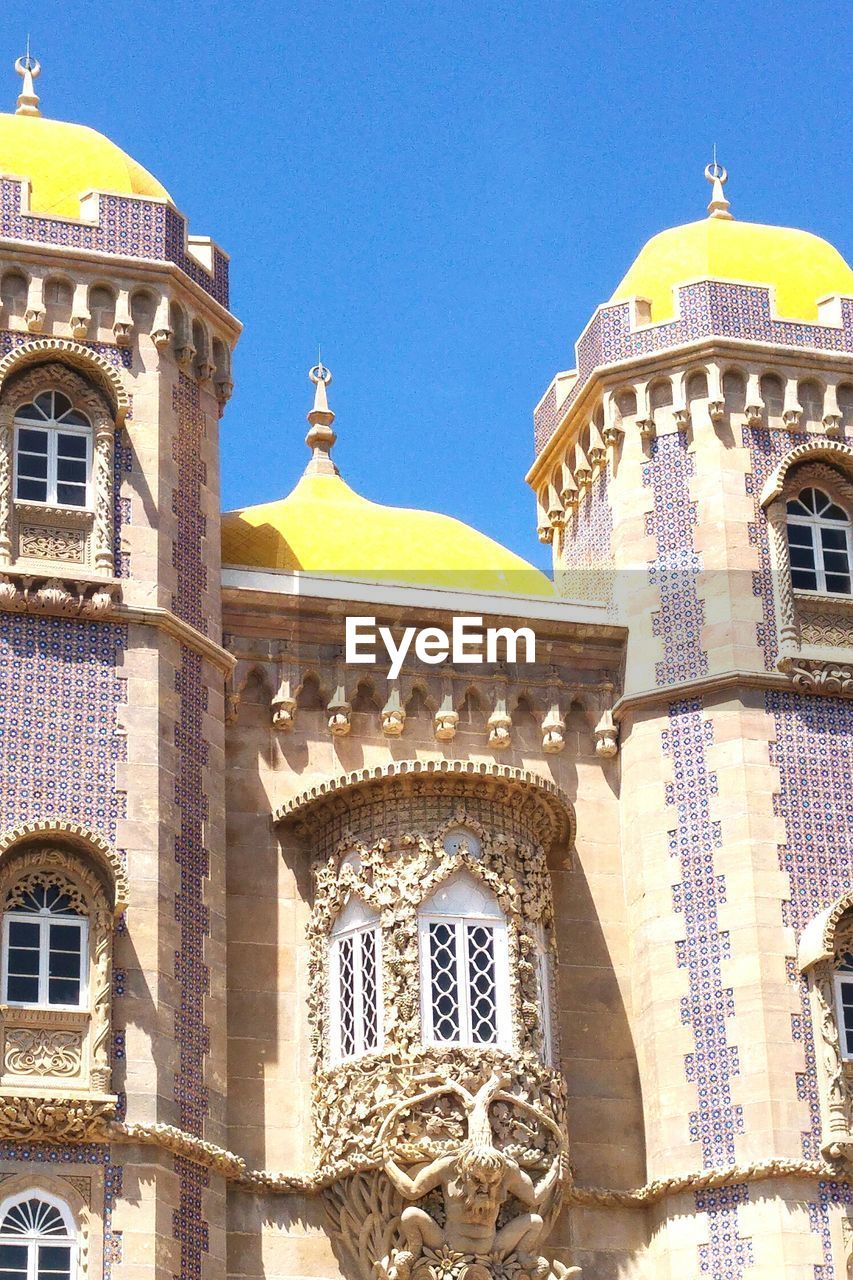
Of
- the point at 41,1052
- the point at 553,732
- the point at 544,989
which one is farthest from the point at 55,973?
the point at 553,732

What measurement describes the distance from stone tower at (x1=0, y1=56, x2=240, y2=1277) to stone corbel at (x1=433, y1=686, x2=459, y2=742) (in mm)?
2379

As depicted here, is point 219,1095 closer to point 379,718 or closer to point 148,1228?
point 148,1228

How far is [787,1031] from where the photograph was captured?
962 inches

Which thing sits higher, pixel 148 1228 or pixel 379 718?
pixel 379 718

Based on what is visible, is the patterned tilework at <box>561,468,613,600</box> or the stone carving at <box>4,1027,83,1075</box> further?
the patterned tilework at <box>561,468,613,600</box>

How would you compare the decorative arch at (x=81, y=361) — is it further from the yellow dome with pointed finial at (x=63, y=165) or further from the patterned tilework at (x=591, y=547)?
the patterned tilework at (x=591, y=547)

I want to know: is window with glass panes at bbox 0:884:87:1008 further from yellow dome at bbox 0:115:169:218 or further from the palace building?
yellow dome at bbox 0:115:169:218

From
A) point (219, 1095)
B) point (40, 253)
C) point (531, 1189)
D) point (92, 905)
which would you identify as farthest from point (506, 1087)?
point (40, 253)

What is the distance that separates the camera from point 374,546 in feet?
91.4

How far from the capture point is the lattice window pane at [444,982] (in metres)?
23.9

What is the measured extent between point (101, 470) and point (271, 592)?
226 cm

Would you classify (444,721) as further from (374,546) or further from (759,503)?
(759,503)

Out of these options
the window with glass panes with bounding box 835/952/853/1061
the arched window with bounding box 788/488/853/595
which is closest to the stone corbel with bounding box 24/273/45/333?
the arched window with bounding box 788/488/853/595

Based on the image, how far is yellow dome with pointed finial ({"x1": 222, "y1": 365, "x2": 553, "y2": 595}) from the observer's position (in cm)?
2736
